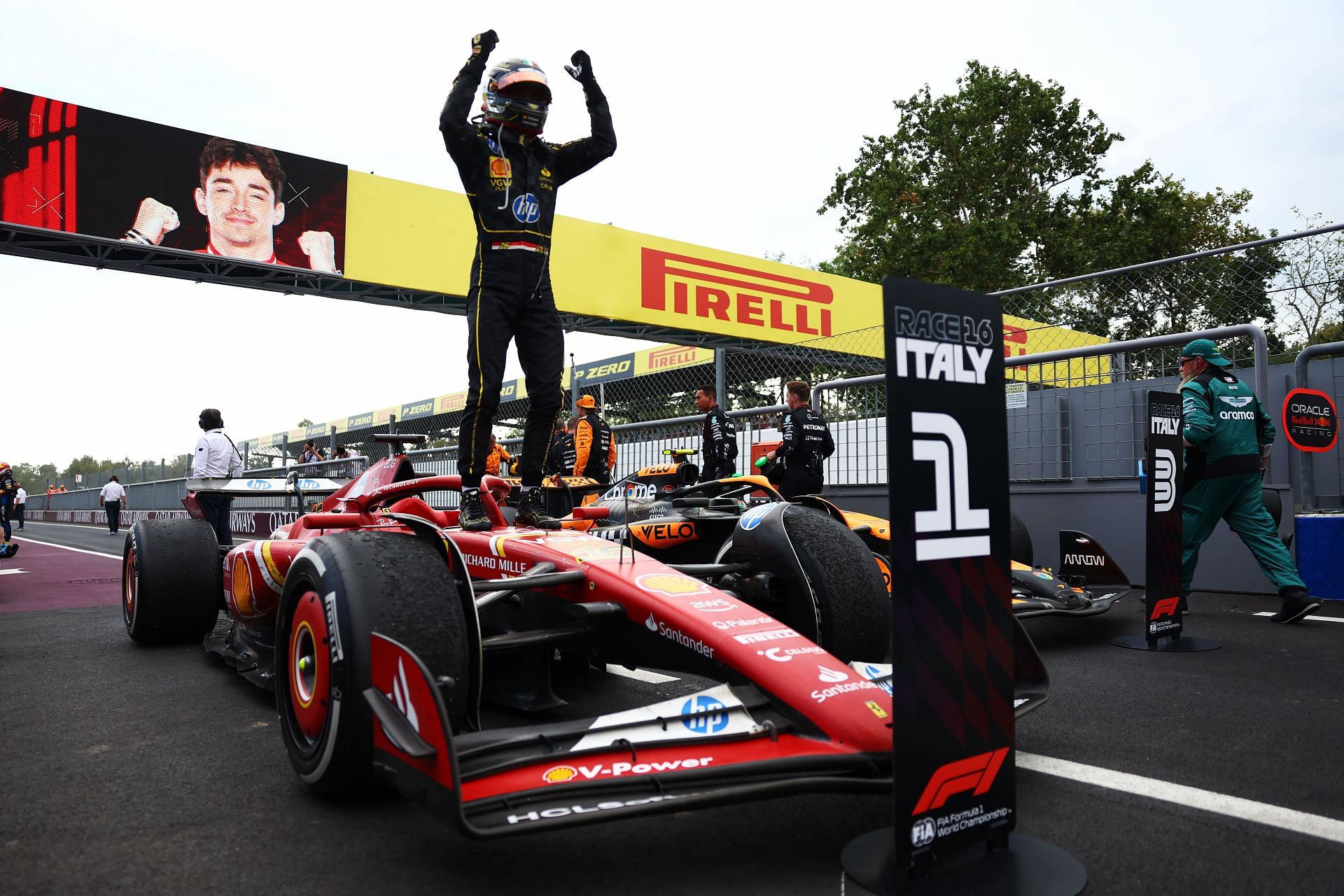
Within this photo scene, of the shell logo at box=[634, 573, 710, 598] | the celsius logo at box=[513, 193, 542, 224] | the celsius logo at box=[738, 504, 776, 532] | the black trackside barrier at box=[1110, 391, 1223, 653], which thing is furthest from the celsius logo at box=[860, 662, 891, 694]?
the black trackside barrier at box=[1110, 391, 1223, 653]

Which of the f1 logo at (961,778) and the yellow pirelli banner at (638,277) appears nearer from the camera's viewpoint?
the f1 logo at (961,778)

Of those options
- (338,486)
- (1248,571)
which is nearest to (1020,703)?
(338,486)

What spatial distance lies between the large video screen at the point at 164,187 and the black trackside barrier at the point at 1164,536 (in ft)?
34.6

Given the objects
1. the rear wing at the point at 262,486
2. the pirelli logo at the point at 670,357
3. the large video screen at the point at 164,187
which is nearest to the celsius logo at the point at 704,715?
the rear wing at the point at 262,486

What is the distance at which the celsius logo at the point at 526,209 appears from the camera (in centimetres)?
397

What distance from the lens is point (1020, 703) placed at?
2.30m

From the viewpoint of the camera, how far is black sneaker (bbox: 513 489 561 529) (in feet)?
12.2

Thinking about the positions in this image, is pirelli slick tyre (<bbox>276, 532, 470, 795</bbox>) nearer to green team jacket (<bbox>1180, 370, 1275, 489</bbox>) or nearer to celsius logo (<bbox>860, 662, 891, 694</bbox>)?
celsius logo (<bbox>860, 662, 891, 694</bbox>)

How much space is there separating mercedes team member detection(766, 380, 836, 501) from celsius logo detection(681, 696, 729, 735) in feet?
17.8

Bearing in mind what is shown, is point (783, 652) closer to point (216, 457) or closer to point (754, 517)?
point (754, 517)

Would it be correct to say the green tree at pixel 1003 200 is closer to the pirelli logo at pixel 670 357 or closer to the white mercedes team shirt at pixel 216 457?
the pirelli logo at pixel 670 357

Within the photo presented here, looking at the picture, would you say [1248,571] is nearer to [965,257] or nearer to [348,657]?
[348,657]

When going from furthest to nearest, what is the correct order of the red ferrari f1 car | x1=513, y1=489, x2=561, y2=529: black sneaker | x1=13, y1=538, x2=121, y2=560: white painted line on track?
1. x1=13, y1=538, x2=121, y2=560: white painted line on track
2. x1=513, y1=489, x2=561, y2=529: black sneaker
3. the red ferrari f1 car

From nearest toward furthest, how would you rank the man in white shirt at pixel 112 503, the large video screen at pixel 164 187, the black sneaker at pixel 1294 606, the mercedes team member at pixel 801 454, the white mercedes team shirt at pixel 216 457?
the black sneaker at pixel 1294 606 → the mercedes team member at pixel 801 454 → the white mercedes team shirt at pixel 216 457 → the large video screen at pixel 164 187 → the man in white shirt at pixel 112 503
